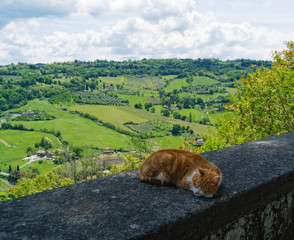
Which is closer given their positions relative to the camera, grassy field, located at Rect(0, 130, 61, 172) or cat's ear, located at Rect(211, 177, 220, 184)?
cat's ear, located at Rect(211, 177, 220, 184)

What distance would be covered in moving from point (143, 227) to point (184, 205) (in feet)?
1.35

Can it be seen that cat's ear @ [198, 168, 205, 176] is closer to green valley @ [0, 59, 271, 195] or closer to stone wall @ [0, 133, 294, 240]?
stone wall @ [0, 133, 294, 240]

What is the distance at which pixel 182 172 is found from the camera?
252 centimetres

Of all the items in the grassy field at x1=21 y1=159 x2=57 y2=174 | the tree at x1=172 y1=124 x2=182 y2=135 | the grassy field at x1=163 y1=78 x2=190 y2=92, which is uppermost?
the grassy field at x1=163 y1=78 x2=190 y2=92

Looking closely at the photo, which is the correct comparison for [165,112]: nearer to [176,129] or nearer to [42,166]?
[176,129]

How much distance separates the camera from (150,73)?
611ft

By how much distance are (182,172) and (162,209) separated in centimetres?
70

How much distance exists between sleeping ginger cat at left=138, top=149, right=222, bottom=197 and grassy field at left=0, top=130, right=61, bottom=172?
88.5 m

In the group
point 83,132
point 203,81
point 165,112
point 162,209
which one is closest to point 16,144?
point 83,132

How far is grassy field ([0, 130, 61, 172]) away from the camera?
84938mm

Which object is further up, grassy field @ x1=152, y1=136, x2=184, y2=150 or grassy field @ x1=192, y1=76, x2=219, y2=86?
grassy field @ x1=192, y1=76, x2=219, y2=86

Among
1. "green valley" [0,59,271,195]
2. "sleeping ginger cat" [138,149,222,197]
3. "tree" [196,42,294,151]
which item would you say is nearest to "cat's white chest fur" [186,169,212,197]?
"sleeping ginger cat" [138,149,222,197]

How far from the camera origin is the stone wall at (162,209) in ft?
5.43

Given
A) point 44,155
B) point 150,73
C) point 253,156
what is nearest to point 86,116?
point 44,155
